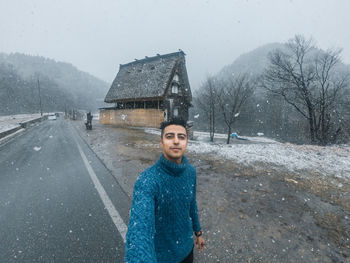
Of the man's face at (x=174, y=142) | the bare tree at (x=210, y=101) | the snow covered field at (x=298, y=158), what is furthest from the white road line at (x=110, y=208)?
the bare tree at (x=210, y=101)

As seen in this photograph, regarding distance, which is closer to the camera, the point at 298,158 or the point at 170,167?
the point at 170,167

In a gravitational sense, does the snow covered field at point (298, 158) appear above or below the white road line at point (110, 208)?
above

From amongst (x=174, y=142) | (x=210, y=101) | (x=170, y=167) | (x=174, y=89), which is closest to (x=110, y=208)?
(x=170, y=167)

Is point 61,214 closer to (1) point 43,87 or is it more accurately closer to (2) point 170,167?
(2) point 170,167

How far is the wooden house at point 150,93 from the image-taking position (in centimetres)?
1934

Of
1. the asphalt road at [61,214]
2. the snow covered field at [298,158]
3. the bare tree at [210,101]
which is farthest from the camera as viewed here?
the bare tree at [210,101]

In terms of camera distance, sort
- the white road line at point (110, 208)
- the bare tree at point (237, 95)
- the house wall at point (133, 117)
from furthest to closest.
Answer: the house wall at point (133, 117) → the bare tree at point (237, 95) → the white road line at point (110, 208)

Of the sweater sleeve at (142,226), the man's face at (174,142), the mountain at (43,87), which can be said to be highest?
the mountain at (43,87)

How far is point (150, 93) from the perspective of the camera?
19641 mm

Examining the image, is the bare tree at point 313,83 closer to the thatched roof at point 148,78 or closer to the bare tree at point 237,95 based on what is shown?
the bare tree at point 237,95

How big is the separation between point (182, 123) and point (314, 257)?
2.68 meters

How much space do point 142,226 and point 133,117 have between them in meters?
20.8

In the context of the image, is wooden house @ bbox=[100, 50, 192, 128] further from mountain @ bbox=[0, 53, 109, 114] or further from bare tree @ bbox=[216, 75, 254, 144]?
mountain @ bbox=[0, 53, 109, 114]

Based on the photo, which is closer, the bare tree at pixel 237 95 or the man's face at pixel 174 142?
the man's face at pixel 174 142
